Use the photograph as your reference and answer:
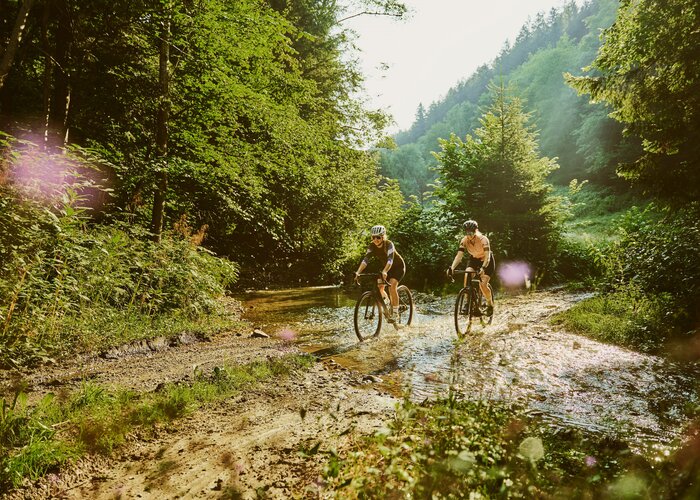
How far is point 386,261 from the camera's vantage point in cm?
952

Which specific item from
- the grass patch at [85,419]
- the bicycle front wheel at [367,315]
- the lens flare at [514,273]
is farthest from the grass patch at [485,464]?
the lens flare at [514,273]

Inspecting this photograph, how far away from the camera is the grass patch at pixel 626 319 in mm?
7461

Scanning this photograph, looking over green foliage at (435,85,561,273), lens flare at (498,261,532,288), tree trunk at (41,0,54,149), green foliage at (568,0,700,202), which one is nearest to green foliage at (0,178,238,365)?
tree trunk at (41,0,54,149)

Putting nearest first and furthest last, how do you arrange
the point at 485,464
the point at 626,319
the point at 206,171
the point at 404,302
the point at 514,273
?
the point at 485,464
the point at 626,319
the point at 404,302
the point at 206,171
the point at 514,273

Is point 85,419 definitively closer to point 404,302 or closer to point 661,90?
point 404,302

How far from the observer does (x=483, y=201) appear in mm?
17562

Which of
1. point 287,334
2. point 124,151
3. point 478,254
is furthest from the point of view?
point 124,151

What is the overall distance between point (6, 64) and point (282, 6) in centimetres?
1904

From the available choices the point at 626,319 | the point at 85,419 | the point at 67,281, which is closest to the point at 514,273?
the point at 626,319

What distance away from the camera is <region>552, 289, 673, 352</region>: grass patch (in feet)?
24.5

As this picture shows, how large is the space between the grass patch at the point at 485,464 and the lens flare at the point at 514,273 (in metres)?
14.2

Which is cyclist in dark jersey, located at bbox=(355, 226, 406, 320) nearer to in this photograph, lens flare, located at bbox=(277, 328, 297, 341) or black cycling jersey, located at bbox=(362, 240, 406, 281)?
black cycling jersey, located at bbox=(362, 240, 406, 281)

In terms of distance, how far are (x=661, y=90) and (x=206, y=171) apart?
38.4 feet

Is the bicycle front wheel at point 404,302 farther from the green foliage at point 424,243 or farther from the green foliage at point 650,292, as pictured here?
the green foliage at point 424,243
